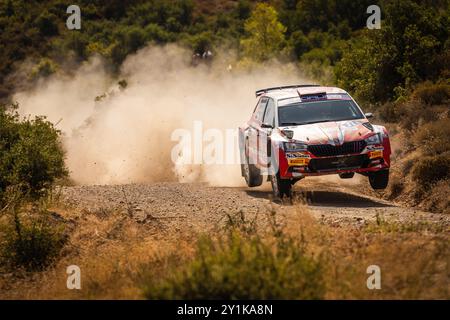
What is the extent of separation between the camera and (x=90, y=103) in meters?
71.6

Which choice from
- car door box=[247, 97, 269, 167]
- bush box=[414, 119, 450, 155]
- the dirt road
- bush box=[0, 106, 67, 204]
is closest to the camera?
the dirt road

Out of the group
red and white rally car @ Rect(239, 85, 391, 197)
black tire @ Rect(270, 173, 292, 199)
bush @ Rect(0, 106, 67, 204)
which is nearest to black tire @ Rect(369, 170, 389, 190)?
red and white rally car @ Rect(239, 85, 391, 197)

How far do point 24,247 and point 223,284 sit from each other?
18.0ft

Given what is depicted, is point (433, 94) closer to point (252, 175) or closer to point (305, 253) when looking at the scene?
point (252, 175)

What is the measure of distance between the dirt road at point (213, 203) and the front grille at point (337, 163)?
0.56m

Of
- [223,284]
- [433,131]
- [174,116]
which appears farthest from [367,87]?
[223,284]

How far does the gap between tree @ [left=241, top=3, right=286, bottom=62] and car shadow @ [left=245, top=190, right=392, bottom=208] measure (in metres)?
48.8

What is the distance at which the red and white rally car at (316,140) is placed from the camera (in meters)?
14.8

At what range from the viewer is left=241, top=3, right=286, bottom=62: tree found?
66.1 meters

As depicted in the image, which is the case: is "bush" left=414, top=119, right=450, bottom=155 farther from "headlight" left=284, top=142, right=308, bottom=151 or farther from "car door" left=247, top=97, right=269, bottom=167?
"headlight" left=284, top=142, right=308, bottom=151

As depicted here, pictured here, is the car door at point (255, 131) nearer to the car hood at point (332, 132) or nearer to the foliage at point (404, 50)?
the car hood at point (332, 132)

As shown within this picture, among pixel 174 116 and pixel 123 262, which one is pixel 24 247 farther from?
pixel 174 116

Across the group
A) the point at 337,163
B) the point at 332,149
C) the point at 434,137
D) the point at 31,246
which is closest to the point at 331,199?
the point at 337,163

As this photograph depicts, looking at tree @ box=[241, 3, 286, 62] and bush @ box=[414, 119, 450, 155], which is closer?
bush @ box=[414, 119, 450, 155]
